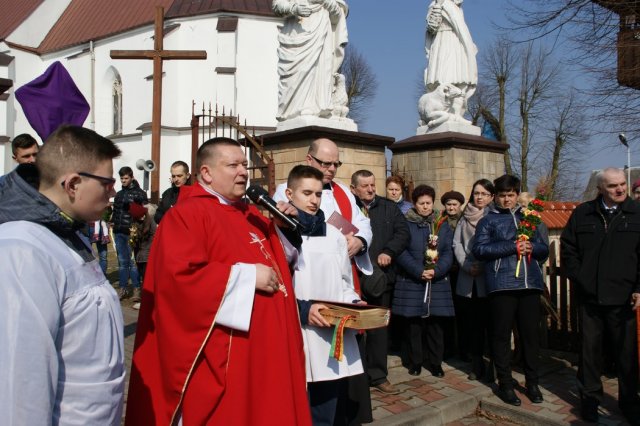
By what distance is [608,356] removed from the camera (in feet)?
20.3

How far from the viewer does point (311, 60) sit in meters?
7.79

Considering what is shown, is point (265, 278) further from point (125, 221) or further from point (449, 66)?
point (449, 66)

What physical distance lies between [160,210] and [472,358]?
14.7 feet

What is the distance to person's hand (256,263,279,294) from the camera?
272cm

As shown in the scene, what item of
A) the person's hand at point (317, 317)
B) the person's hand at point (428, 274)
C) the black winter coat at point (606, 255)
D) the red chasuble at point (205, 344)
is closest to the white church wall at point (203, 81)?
the person's hand at point (428, 274)

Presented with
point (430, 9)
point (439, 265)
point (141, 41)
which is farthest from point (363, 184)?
point (141, 41)

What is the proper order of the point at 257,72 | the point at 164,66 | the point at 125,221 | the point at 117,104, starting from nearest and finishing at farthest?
1. the point at 125,221
2. the point at 257,72
3. the point at 164,66
4. the point at 117,104

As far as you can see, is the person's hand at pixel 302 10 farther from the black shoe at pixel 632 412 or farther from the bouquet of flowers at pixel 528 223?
the black shoe at pixel 632 412

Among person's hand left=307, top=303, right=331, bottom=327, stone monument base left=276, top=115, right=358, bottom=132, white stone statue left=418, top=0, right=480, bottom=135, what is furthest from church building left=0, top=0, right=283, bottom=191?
→ person's hand left=307, top=303, right=331, bottom=327

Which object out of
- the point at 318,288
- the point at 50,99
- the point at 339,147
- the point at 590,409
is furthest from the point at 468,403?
the point at 50,99

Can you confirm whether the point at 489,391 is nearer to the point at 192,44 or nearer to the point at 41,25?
the point at 192,44

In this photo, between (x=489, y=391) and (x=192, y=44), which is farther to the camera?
(x=192, y=44)

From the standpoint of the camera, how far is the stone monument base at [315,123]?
7.74 meters

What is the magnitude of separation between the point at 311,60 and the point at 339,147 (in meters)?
1.21
